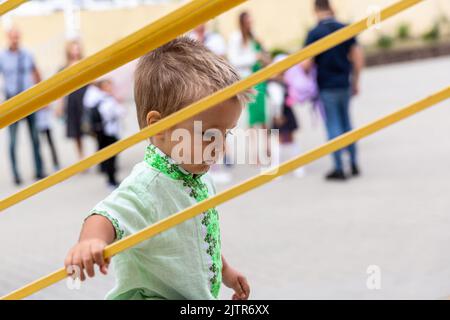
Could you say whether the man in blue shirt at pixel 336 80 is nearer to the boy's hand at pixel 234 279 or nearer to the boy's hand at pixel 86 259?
the boy's hand at pixel 234 279

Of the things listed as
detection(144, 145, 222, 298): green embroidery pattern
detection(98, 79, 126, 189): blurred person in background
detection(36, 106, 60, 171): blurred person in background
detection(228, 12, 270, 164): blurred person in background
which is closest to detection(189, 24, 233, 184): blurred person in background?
detection(228, 12, 270, 164): blurred person in background

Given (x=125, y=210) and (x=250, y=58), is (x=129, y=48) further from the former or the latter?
Answer: (x=250, y=58)

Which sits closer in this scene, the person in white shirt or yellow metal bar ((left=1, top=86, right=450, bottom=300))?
yellow metal bar ((left=1, top=86, right=450, bottom=300))

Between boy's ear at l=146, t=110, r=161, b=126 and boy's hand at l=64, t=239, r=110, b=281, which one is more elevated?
boy's ear at l=146, t=110, r=161, b=126

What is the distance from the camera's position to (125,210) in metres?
2.07

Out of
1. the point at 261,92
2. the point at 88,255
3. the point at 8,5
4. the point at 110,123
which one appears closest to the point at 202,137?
the point at 88,255

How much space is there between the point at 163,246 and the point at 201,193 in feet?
0.63

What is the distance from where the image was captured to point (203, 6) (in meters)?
1.84

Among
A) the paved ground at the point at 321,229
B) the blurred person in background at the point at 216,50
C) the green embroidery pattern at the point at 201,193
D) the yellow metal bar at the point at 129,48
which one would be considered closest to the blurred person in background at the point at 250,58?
the blurred person in background at the point at 216,50

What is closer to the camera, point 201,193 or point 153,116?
point 153,116

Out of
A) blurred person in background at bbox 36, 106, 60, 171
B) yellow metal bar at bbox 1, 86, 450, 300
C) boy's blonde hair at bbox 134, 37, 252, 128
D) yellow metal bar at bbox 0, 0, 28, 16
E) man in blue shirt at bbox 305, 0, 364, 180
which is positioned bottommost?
yellow metal bar at bbox 1, 86, 450, 300

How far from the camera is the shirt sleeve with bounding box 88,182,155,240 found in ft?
6.64

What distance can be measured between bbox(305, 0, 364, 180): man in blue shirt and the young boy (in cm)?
530

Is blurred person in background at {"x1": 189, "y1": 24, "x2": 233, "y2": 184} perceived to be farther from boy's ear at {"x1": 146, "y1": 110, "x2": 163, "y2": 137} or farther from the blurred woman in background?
boy's ear at {"x1": 146, "y1": 110, "x2": 163, "y2": 137}
